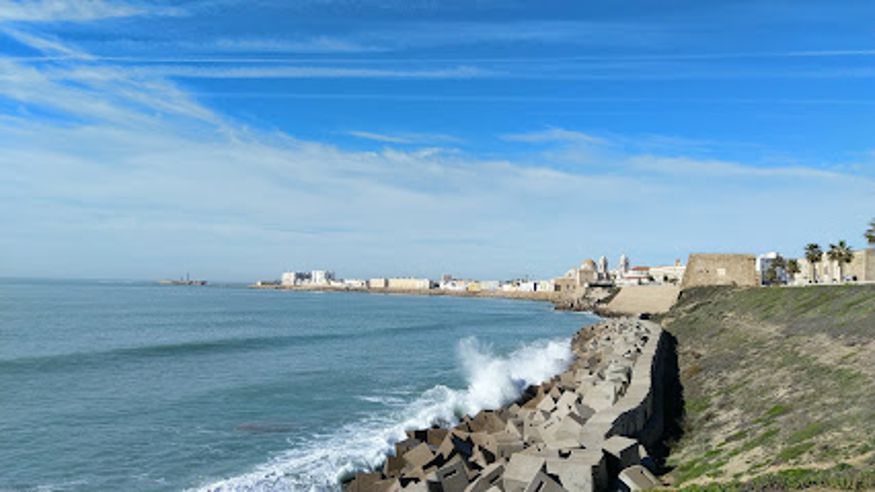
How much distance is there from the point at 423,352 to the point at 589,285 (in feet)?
270

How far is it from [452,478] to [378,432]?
6686 millimetres

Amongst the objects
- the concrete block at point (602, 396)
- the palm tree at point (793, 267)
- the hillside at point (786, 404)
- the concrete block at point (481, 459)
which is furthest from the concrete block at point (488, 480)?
the palm tree at point (793, 267)

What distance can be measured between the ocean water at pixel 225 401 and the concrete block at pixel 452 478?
332 centimetres

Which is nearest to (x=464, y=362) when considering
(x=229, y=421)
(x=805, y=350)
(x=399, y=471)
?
(x=229, y=421)

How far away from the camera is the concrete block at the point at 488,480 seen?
7480 mm

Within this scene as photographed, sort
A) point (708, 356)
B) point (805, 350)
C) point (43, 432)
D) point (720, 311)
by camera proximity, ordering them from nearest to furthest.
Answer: point (805, 350) → point (43, 432) → point (708, 356) → point (720, 311)

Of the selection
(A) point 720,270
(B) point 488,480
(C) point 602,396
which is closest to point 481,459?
(B) point 488,480

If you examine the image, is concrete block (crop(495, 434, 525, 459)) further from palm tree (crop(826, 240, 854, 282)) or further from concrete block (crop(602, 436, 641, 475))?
palm tree (crop(826, 240, 854, 282))

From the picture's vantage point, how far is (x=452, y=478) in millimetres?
8219

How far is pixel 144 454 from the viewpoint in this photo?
12938 mm

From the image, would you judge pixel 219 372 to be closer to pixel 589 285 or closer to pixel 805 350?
pixel 805 350

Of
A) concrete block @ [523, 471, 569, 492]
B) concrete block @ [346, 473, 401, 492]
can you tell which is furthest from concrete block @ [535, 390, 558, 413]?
concrete block @ [523, 471, 569, 492]

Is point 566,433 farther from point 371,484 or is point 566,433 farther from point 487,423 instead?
point 487,423

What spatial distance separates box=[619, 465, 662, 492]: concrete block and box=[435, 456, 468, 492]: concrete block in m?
2.13
